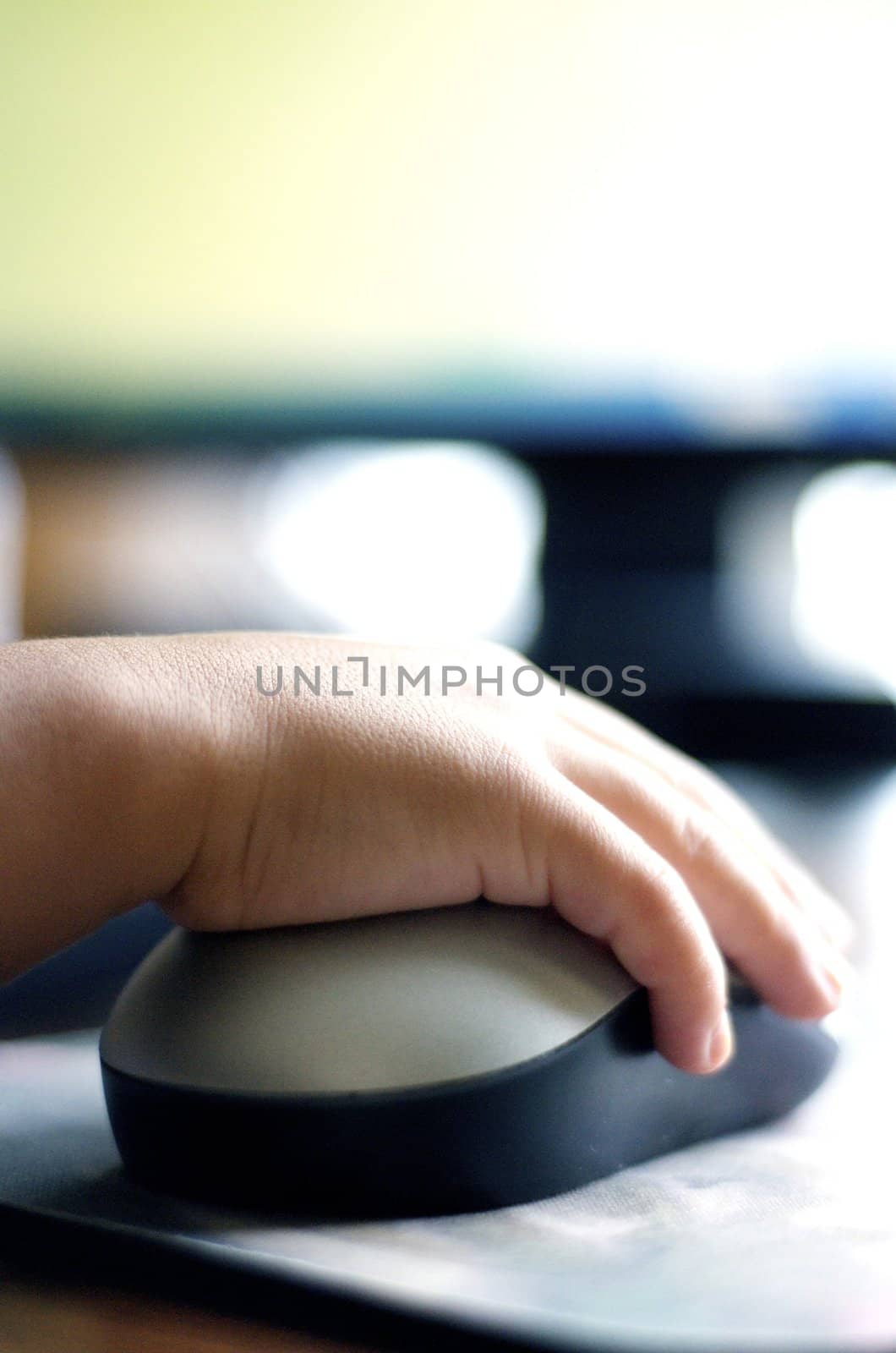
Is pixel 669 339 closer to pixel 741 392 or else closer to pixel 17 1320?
pixel 741 392

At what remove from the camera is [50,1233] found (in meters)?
0.22

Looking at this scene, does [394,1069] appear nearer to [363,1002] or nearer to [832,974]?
[363,1002]

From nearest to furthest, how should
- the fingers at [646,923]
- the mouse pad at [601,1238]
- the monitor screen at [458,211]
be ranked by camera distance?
the mouse pad at [601,1238] → the fingers at [646,923] → the monitor screen at [458,211]

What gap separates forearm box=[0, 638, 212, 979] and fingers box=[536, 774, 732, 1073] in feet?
0.30

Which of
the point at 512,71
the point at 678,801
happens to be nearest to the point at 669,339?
the point at 512,71

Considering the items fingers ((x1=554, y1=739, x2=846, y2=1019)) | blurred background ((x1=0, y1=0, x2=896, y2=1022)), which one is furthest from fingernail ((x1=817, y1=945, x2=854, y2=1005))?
blurred background ((x1=0, y1=0, x2=896, y2=1022))

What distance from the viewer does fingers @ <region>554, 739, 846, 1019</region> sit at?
0.35 meters

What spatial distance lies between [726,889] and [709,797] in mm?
76

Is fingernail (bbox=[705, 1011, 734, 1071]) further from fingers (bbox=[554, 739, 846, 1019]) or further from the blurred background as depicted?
the blurred background

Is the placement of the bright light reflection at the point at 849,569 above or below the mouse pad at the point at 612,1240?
above

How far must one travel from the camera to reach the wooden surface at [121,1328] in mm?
195

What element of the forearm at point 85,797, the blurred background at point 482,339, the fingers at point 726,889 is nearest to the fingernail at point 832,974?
the fingers at point 726,889

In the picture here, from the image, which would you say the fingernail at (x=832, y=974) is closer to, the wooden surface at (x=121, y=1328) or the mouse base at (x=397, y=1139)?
the mouse base at (x=397, y=1139)

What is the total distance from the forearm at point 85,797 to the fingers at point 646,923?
3.6 inches
